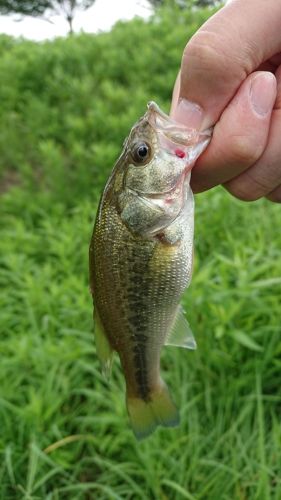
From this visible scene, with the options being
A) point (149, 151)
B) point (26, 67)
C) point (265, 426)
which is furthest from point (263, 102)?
point (26, 67)

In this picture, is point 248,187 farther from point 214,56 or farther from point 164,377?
point 164,377

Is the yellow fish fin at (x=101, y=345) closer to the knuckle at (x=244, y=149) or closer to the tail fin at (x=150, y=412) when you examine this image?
the tail fin at (x=150, y=412)

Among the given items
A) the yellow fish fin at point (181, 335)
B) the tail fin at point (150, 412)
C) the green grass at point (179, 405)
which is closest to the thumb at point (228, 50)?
the yellow fish fin at point (181, 335)

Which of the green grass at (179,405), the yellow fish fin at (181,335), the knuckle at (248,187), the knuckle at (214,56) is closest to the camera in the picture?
the knuckle at (214,56)

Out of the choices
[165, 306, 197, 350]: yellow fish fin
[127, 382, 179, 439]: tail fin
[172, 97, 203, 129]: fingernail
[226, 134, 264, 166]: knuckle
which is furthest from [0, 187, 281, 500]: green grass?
[172, 97, 203, 129]: fingernail

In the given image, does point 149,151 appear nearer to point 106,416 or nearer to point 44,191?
point 106,416

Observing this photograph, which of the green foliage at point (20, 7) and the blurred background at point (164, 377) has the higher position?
the green foliage at point (20, 7)

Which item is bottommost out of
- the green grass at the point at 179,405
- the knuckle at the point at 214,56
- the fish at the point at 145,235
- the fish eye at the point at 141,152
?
the green grass at the point at 179,405
